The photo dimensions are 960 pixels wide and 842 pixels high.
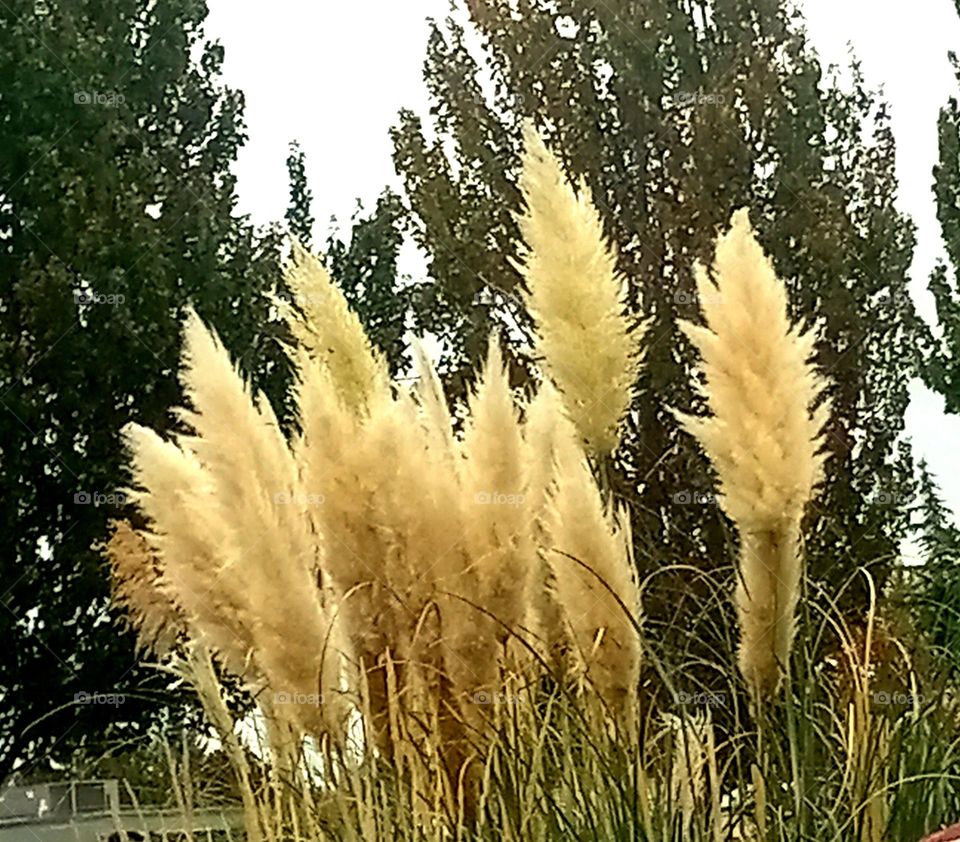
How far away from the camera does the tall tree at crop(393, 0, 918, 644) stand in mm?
3627

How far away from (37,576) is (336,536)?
3.07 m

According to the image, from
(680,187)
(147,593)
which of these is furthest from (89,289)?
(147,593)

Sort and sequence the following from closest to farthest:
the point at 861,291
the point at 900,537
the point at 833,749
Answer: the point at 833,749 → the point at 900,537 → the point at 861,291

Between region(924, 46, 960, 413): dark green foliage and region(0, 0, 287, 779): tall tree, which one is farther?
region(0, 0, 287, 779): tall tree

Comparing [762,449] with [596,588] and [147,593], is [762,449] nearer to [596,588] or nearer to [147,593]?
[596,588]

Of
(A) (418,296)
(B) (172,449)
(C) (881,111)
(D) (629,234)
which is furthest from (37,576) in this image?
(B) (172,449)

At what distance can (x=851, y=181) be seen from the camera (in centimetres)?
390

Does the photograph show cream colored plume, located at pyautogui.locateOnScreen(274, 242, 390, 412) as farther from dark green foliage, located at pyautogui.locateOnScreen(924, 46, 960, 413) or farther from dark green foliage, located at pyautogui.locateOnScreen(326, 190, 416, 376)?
dark green foliage, located at pyautogui.locateOnScreen(326, 190, 416, 376)

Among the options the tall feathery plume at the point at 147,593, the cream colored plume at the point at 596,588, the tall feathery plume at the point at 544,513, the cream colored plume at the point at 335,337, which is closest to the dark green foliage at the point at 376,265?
the tall feathery plume at the point at 147,593

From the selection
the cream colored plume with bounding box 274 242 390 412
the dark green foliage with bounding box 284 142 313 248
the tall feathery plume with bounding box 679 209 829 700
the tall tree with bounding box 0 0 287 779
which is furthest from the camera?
the tall tree with bounding box 0 0 287 779

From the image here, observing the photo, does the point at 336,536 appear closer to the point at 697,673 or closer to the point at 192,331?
the point at 192,331

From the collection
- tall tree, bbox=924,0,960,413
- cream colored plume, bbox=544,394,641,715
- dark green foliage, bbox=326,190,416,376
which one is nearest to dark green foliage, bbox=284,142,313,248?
dark green foliage, bbox=326,190,416,376

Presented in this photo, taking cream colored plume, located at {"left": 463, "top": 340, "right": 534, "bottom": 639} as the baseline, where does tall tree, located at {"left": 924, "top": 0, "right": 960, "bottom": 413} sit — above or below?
above

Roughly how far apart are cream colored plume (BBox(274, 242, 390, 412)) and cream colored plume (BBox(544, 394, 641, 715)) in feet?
1.15
